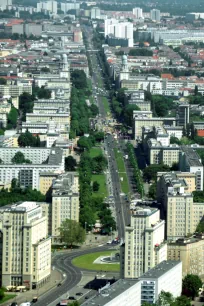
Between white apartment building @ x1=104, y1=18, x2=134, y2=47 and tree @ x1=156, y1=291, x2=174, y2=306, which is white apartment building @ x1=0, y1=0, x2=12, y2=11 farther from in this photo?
tree @ x1=156, y1=291, x2=174, y2=306

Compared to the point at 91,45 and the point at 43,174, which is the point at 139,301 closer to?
the point at 43,174

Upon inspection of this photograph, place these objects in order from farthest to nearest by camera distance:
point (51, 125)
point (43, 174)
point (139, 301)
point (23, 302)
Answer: point (51, 125)
point (43, 174)
point (23, 302)
point (139, 301)

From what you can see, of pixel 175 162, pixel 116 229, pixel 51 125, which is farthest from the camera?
pixel 51 125

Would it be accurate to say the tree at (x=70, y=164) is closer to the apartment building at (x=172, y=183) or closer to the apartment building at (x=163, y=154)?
the apartment building at (x=163, y=154)

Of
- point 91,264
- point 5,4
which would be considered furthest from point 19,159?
point 5,4

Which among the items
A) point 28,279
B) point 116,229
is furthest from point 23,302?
point 116,229

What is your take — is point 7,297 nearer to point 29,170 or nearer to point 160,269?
point 160,269

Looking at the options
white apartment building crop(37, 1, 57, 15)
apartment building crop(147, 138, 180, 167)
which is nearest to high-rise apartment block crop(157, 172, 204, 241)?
apartment building crop(147, 138, 180, 167)
